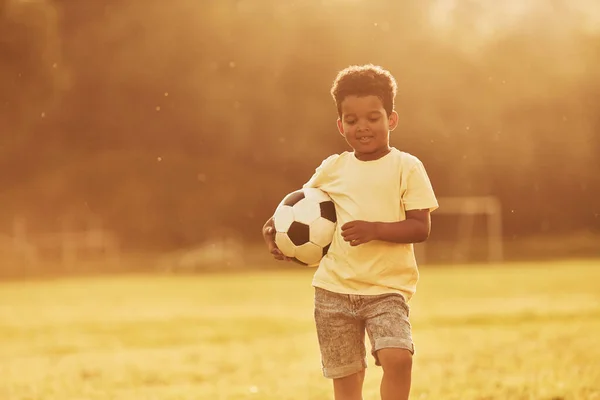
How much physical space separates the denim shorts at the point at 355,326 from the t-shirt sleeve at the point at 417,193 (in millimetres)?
349

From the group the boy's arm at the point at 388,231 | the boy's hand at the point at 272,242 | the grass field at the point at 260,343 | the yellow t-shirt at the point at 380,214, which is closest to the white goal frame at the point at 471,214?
the grass field at the point at 260,343

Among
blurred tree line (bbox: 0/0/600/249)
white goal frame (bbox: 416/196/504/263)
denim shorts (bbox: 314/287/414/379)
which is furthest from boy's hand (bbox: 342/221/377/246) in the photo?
blurred tree line (bbox: 0/0/600/249)

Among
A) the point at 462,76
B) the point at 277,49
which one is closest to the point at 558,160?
the point at 462,76

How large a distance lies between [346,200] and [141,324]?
7.52 meters

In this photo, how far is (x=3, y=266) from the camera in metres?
28.6

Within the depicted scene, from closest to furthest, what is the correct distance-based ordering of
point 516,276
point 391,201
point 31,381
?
point 391,201
point 31,381
point 516,276

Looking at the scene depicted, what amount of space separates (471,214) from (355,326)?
3108 centimetres

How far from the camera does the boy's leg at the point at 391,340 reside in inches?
138

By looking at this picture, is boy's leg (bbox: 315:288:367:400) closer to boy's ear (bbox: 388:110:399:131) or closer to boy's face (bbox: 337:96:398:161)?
boy's face (bbox: 337:96:398:161)

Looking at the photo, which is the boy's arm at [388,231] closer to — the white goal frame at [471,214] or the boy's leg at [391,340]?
the boy's leg at [391,340]

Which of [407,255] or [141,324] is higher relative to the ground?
[407,255]

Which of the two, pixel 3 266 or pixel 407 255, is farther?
pixel 3 266

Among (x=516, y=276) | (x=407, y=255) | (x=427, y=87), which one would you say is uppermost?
(x=427, y=87)

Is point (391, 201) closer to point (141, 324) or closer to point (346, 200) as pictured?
point (346, 200)
